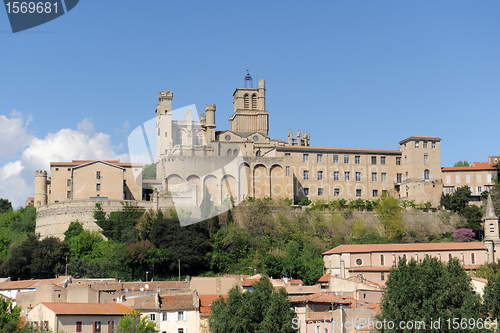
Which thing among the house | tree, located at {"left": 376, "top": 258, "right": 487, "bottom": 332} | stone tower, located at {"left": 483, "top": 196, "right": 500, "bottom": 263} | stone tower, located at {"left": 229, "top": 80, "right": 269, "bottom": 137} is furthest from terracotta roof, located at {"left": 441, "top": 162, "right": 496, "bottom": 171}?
the house

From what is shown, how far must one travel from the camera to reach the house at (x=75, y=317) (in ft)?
123

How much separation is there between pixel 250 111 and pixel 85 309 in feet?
177

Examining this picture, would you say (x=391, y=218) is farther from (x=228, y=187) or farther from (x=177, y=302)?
(x=177, y=302)

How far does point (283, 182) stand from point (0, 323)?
140ft

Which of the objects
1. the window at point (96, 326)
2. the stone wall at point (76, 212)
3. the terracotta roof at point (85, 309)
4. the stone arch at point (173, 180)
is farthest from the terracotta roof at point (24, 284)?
the stone arch at point (173, 180)

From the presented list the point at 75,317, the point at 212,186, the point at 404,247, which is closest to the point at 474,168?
the point at 404,247

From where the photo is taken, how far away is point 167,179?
235 feet

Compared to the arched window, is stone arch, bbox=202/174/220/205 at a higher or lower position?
lower

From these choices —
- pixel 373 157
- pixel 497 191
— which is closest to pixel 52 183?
pixel 373 157

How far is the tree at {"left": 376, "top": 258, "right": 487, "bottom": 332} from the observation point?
118 feet

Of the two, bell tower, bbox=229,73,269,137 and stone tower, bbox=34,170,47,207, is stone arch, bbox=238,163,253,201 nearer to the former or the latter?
bell tower, bbox=229,73,269,137

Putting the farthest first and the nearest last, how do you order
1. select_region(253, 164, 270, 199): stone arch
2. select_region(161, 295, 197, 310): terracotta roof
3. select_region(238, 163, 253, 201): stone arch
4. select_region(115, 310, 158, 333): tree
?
1. select_region(253, 164, 270, 199): stone arch
2. select_region(238, 163, 253, 201): stone arch
3. select_region(161, 295, 197, 310): terracotta roof
4. select_region(115, 310, 158, 333): tree

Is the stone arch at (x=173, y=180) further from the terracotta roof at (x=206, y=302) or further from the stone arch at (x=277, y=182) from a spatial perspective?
the terracotta roof at (x=206, y=302)

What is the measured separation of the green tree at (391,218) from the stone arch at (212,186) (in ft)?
53.8
